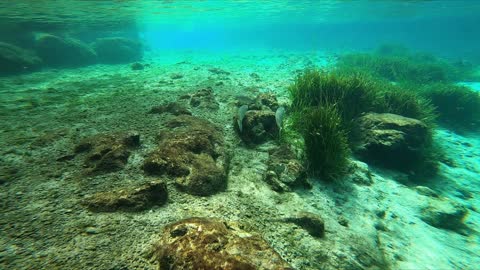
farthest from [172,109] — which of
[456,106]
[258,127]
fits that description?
[456,106]

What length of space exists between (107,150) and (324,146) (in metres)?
4.85

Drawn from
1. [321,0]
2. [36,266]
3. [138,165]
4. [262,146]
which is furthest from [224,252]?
[321,0]

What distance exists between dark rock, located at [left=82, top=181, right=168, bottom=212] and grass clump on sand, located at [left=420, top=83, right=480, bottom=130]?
49.0 ft

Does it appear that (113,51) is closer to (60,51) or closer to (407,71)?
(60,51)

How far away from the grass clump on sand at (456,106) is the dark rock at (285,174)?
11.9 meters

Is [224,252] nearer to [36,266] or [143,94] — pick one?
[36,266]

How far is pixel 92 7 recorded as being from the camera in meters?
24.0

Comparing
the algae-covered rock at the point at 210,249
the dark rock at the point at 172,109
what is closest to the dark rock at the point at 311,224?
the algae-covered rock at the point at 210,249

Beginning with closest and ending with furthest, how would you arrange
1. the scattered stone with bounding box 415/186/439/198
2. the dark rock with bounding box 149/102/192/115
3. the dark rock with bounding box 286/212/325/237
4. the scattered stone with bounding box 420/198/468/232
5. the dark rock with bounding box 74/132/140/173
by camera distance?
the dark rock with bounding box 286/212/325/237 → the dark rock with bounding box 74/132/140/173 → the scattered stone with bounding box 420/198/468/232 → the scattered stone with bounding box 415/186/439/198 → the dark rock with bounding box 149/102/192/115

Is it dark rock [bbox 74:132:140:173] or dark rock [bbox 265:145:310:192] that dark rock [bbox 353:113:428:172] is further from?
dark rock [bbox 74:132:140:173]

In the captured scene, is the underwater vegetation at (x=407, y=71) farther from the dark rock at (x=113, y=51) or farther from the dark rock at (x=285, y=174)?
the dark rock at (x=113, y=51)

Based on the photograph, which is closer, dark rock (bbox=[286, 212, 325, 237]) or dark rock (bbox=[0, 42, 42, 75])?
dark rock (bbox=[286, 212, 325, 237])

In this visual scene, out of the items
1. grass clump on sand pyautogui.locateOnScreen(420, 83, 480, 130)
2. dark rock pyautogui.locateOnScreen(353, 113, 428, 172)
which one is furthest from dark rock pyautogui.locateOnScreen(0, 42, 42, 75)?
grass clump on sand pyautogui.locateOnScreen(420, 83, 480, 130)

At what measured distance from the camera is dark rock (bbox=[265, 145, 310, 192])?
5.23 m
